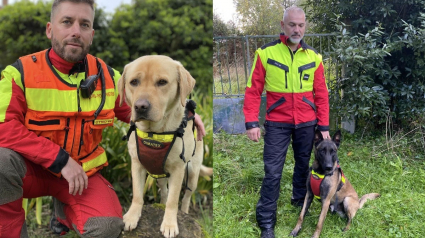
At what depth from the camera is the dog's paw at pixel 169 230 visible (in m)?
2.03

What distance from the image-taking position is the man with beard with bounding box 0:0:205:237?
192cm

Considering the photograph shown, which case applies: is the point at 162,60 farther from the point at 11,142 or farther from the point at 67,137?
the point at 11,142

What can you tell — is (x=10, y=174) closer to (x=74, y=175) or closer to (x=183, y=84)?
(x=74, y=175)

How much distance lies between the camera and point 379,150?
2.41 meters

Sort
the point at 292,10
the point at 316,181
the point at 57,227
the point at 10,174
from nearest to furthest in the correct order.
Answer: the point at 10,174 → the point at 292,10 → the point at 316,181 → the point at 57,227

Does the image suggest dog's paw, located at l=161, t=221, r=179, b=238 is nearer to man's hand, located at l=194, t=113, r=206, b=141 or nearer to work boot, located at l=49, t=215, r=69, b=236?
man's hand, located at l=194, t=113, r=206, b=141

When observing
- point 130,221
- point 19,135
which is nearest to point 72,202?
point 130,221

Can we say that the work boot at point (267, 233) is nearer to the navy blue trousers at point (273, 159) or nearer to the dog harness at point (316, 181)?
the navy blue trousers at point (273, 159)

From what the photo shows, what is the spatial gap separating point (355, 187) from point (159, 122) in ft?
5.28

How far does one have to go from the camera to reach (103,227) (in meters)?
2.04

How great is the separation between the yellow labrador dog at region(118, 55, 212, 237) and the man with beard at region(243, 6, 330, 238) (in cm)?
52

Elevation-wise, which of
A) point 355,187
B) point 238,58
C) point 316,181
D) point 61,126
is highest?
point 238,58

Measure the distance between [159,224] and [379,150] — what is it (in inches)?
62.9

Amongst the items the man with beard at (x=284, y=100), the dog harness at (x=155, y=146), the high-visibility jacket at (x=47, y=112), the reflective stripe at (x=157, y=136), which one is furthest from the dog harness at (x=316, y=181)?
the high-visibility jacket at (x=47, y=112)
